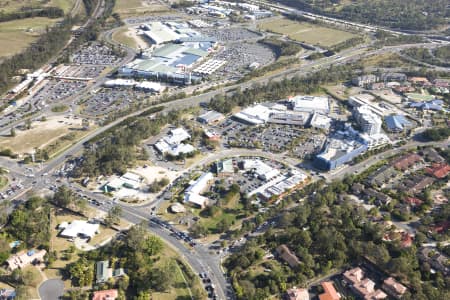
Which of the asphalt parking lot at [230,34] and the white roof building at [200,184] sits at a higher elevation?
the asphalt parking lot at [230,34]

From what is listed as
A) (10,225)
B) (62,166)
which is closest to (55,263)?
(10,225)

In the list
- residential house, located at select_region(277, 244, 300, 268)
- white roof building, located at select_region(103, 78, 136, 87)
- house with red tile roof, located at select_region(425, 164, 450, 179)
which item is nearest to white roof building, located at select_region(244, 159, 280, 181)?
residential house, located at select_region(277, 244, 300, 268)

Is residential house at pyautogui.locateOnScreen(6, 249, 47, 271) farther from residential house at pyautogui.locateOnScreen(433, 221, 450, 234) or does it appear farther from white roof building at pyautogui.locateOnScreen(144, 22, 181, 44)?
white roof building at pyautogui.locateOnScreen(144, 22, 181, 44)

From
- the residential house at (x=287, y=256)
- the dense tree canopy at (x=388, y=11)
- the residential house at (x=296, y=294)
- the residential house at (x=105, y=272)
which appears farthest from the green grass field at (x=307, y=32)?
the residential house at (x=105, y=272)

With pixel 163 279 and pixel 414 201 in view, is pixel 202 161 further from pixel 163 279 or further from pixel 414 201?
pixel 414 201

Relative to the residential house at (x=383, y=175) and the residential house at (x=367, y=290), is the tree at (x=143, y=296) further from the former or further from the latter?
the residential house at (x=383, y=175)

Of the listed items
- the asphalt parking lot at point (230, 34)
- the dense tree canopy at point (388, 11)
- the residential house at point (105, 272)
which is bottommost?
the residential house at point (105, 272)

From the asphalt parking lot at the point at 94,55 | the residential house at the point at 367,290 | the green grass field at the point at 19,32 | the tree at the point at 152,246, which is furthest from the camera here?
the green grass field at the point at 19,32

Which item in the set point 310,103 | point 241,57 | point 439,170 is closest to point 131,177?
point 310,103
